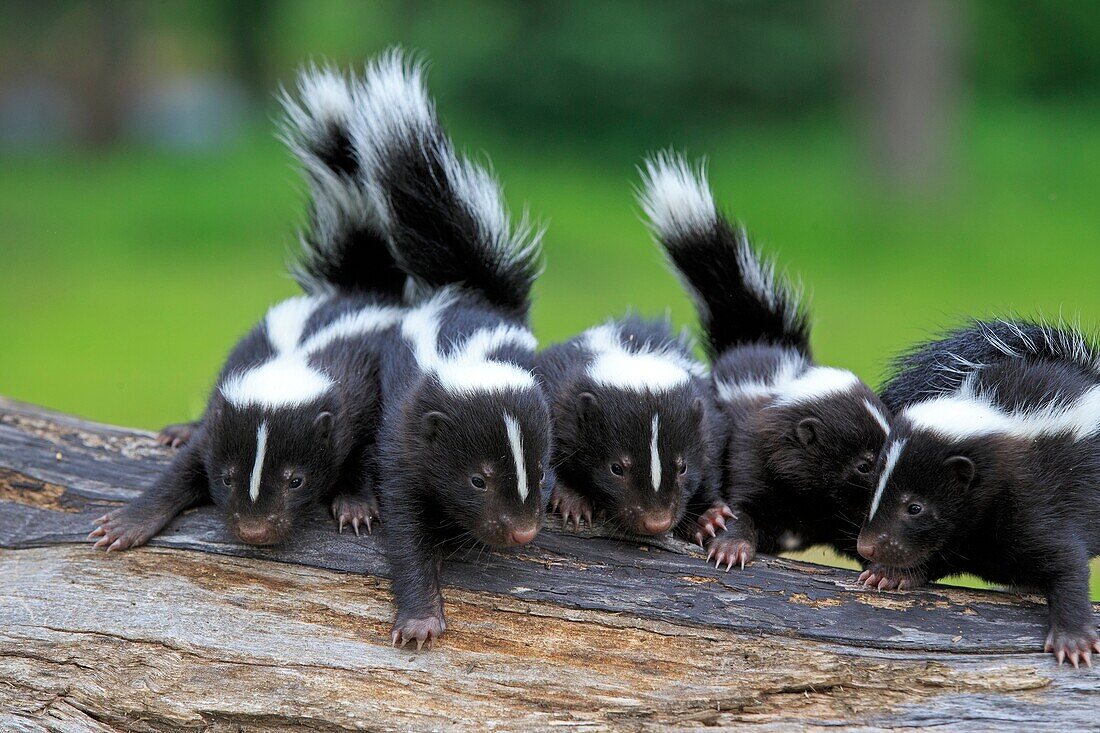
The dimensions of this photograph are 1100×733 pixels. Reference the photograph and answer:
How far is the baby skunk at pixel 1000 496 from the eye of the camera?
397 centimetres

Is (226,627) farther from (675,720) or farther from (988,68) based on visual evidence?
(988,68)

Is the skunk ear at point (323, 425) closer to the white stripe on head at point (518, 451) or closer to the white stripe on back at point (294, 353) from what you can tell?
the white stripe on back at point (294, 353)

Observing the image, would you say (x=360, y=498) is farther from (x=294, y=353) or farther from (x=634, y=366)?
(x=634, y=366)

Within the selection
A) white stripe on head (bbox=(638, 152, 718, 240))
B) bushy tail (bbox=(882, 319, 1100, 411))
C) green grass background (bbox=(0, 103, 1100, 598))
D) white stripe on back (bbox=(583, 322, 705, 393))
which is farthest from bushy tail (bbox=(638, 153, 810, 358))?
green grass background (bbox=(0, 103, 1100, 598))

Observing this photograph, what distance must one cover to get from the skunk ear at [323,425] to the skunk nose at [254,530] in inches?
14.9

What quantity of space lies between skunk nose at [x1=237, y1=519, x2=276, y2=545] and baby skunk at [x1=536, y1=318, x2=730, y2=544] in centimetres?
100

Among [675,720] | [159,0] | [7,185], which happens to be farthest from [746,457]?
[159,0]

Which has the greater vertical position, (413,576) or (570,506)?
(570,506)

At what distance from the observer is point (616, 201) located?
1502 centimetres

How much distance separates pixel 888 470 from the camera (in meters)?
4.11

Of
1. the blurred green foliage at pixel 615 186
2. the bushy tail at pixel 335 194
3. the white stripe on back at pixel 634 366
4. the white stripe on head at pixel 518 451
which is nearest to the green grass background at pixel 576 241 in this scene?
the blurred green foliage at pixel 615 186

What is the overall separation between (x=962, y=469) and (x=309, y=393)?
7.34 ft

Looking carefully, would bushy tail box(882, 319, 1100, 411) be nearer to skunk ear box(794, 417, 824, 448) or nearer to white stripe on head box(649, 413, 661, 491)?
skunk ear box(794, 417, 824, 448)

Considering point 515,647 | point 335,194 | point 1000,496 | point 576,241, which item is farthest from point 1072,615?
point 576,241
